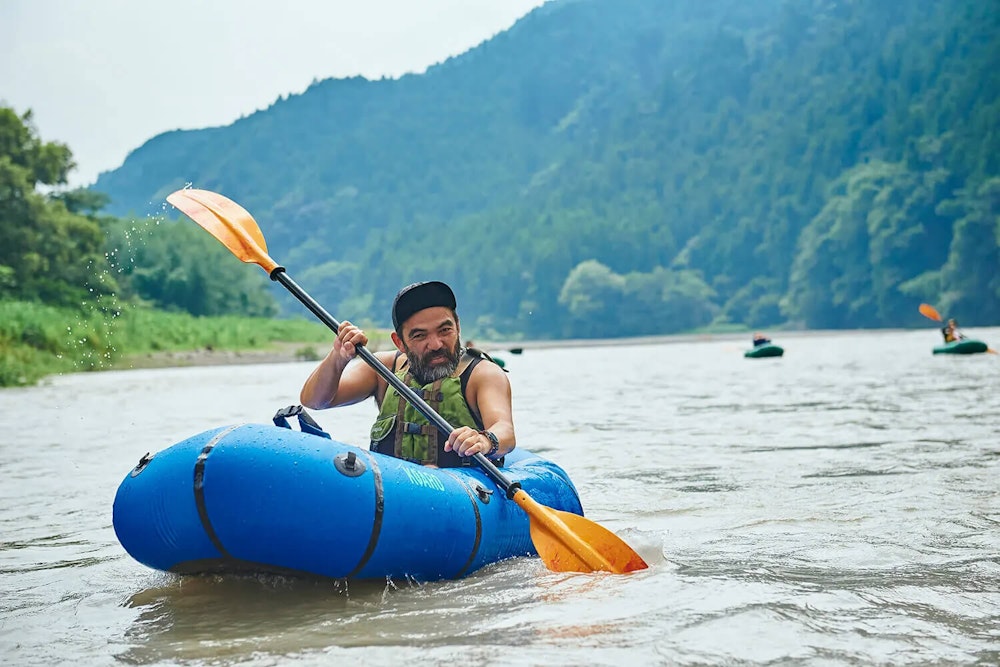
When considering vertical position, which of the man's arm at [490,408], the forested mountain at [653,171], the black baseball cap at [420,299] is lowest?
the man's arm at [490,408]

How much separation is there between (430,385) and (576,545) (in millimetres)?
917

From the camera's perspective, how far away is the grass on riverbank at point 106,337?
2297 cm

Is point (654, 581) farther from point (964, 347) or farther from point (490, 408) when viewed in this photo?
point (964, 347)

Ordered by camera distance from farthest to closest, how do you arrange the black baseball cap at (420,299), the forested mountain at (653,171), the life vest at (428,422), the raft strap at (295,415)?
the forested mountain at (653,171) < the life vest at (428,422) < the black baseball cap at (420,299) < the raft strap at (295,415)

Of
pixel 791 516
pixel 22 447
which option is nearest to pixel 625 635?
pixel 791 516

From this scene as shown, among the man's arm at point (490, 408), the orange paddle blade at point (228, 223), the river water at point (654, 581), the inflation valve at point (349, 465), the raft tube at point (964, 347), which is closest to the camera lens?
the river water at point (654, 581)

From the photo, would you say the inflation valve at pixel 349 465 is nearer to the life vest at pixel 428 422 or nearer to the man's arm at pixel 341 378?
the man's arm at pixel 341 378

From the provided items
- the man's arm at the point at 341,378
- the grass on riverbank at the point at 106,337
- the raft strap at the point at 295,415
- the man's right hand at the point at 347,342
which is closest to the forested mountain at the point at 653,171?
the grass on riverbank at the point at 106,337

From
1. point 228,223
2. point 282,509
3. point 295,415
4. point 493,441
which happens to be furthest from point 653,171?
point 282,509

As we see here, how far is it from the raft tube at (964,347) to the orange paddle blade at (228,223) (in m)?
22.8

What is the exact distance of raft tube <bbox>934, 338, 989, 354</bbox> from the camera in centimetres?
2528

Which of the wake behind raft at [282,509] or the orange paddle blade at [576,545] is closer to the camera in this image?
the wake behind raft at [282,509]

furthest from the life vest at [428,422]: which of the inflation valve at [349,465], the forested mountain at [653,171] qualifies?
the forested mountain at [653,171]

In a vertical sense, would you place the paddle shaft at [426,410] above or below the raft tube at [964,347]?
above
